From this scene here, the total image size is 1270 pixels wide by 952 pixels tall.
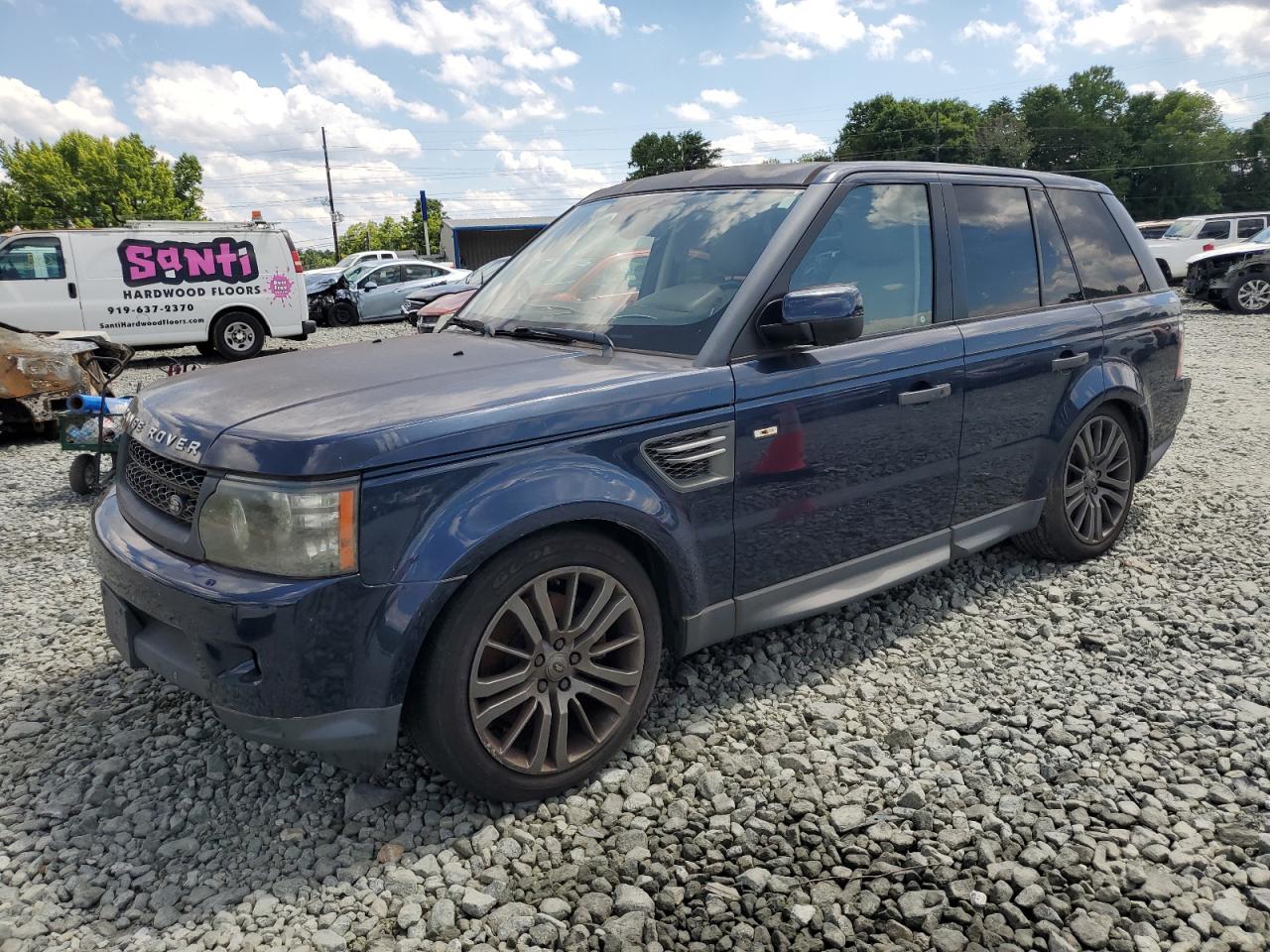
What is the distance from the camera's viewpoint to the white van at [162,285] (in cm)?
1334

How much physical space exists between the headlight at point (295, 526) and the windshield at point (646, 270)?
4.07ft

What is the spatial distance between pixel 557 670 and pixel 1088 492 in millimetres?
3137

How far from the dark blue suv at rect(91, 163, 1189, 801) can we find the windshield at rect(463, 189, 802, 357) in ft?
0.05

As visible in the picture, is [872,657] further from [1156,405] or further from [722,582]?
[1156,405]

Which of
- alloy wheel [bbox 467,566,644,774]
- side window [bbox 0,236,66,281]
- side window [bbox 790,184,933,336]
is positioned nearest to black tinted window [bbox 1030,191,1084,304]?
side window [bbox 790,184,933,336]

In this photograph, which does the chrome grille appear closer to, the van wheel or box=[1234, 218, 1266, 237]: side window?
the van wheel

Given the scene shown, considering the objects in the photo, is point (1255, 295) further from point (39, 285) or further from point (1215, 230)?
point (39, 285)

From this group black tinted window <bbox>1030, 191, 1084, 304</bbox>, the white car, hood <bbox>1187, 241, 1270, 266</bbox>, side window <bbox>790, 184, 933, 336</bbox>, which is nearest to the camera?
side window <bbox>790, 184, 933, 336</bbox>

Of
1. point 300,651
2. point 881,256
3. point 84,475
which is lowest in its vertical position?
point 84,475

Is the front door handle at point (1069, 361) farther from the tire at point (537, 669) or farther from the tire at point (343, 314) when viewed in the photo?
the tire at point (343, 314)

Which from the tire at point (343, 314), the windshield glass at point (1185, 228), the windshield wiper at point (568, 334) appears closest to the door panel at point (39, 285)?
the tire at point (343, 314)

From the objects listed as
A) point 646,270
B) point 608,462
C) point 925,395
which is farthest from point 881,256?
point 608,462

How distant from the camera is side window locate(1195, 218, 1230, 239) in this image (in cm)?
2203

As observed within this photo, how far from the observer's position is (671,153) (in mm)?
85375
